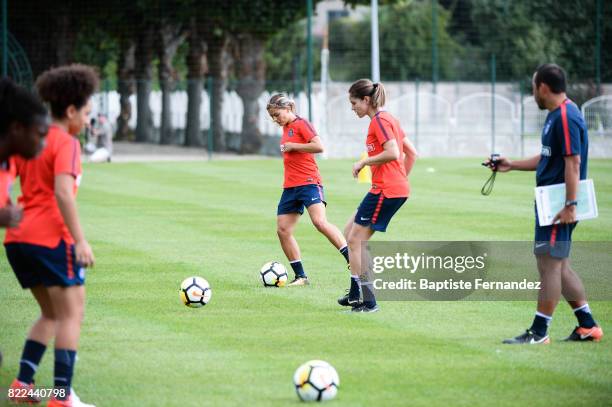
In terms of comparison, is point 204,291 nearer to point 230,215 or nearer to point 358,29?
point 230,215

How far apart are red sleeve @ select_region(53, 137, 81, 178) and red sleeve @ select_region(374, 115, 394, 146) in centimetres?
378

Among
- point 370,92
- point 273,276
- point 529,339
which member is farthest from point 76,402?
point 273,276

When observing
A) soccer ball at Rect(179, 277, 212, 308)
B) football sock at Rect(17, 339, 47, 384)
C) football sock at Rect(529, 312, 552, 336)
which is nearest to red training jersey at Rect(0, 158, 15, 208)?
football sock at Rect(17, 339, 47, 384)

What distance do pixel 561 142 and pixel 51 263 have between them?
373cm

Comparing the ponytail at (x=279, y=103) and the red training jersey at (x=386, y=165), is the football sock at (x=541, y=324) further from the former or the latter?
the ponytail at (x=279, y=103)

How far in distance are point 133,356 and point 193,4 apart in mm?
36249

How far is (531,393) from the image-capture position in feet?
22.1

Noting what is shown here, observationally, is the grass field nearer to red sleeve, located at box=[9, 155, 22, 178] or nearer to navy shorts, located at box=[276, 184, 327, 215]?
navy shorts, located at box=[276, 184, 327, 215]

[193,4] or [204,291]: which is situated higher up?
[193,4]

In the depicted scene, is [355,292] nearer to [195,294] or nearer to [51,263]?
[195,294]

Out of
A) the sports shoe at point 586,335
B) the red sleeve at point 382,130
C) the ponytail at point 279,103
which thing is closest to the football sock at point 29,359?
the red sleeve at point 382,130

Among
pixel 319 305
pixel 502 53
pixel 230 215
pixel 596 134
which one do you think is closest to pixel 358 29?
pixel 502 53

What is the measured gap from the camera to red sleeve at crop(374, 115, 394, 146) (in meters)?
9.41

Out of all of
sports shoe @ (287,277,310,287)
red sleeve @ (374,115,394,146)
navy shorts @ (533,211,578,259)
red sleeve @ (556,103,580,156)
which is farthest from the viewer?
sports shoe @ (287,277,310,287)
